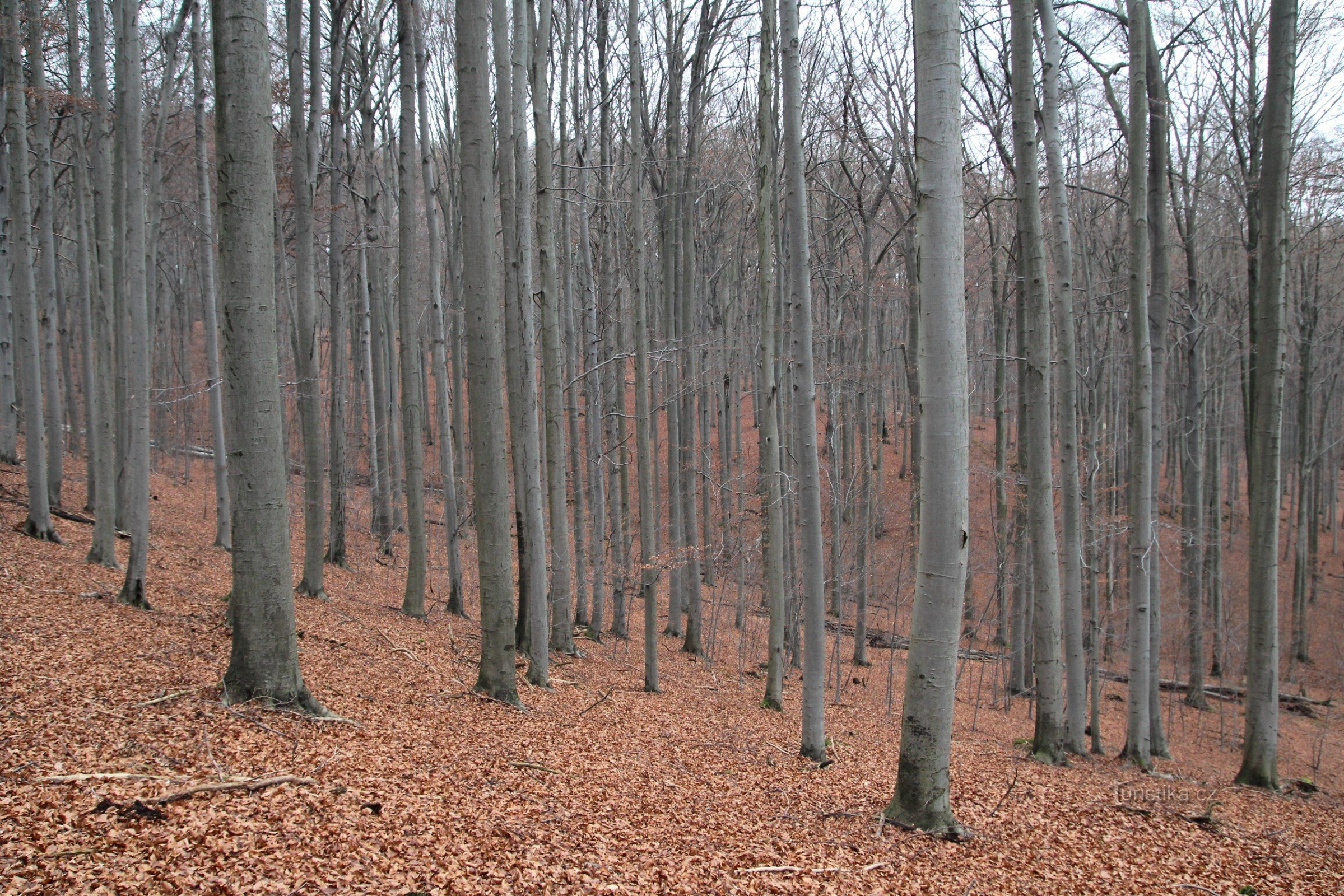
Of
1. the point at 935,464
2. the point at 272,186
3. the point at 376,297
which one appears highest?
the point at 376,297

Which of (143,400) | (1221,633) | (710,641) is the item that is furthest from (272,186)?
(1221,633)

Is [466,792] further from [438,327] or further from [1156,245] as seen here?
[1156,245]

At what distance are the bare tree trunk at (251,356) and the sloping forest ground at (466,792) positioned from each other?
1.24 ft

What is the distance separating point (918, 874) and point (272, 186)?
5.31m

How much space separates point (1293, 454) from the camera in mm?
25578

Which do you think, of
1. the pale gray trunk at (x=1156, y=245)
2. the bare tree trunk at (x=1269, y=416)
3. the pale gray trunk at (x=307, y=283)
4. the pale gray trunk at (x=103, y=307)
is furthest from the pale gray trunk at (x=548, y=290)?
the bare tree trunk at (x=1269, y=416)

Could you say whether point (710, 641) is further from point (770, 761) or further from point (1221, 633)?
point (1221, 633)

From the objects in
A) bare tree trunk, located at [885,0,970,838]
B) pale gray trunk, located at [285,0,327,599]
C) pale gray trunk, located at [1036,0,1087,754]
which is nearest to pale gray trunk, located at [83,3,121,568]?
pale gray trunk, located at [285,0,327,599]

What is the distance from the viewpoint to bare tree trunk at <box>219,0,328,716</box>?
453cm

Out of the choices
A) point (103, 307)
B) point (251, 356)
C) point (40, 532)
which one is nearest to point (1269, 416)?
point (251, 356)

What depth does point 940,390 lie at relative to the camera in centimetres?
421

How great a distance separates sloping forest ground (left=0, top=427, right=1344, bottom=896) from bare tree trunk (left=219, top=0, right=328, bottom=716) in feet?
1.24

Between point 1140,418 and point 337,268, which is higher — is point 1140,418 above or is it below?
below

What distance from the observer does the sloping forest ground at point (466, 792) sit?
3.12m
